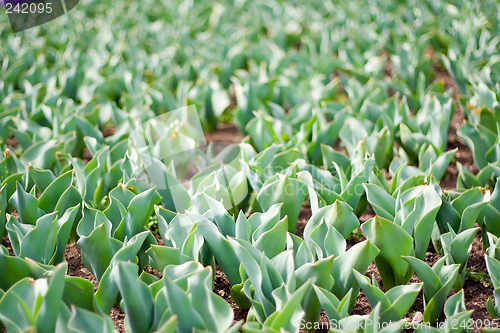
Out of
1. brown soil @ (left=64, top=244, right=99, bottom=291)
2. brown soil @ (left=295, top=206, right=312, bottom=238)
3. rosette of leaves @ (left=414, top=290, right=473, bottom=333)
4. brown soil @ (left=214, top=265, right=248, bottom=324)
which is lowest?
brown soil @ (left=295, top=206, right=312, bottom=238)

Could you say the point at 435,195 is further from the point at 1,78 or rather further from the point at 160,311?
the point at 1,78

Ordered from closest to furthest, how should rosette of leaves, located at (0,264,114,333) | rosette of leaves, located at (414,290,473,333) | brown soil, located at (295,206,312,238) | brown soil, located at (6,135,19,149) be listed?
rosette of leaves, located at (0,264,114,333) < rosette of leaves, located at (414,290,473,333) < brown soil, located at (295,206,312,238) < brown soil, located at (6,135,19,149)

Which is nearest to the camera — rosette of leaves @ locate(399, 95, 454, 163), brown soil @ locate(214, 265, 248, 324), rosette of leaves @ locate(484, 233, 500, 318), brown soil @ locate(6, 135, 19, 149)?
rosette of leaves @ locate(484, 233, 500, 318)

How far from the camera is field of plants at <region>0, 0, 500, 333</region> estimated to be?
1518 millimetres

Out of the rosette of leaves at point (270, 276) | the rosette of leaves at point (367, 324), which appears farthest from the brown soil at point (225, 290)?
the rosette of leaves at point (367, 324)

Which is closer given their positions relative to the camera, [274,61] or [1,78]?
[1,78]

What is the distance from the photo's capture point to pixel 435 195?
1826mm

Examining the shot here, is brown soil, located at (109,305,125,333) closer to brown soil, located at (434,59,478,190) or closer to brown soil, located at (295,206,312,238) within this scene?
brown soil, located at (295,206,312,238)

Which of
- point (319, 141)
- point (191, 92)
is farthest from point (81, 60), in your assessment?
point (319, 141)

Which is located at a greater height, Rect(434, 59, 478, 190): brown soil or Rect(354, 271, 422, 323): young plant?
Rect(354, 271, 422, 323): young plant

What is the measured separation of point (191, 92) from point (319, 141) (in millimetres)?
1217

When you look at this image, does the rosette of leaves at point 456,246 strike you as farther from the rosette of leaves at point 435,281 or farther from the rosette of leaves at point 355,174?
the rosette of leaves at point 355,174

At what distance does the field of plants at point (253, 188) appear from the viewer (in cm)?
152

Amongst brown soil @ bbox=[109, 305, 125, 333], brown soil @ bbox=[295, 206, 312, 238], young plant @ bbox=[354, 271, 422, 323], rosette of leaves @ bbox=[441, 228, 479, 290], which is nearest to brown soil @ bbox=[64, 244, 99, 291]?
brown soil @ bbox=[109, 305, 125, 333]
